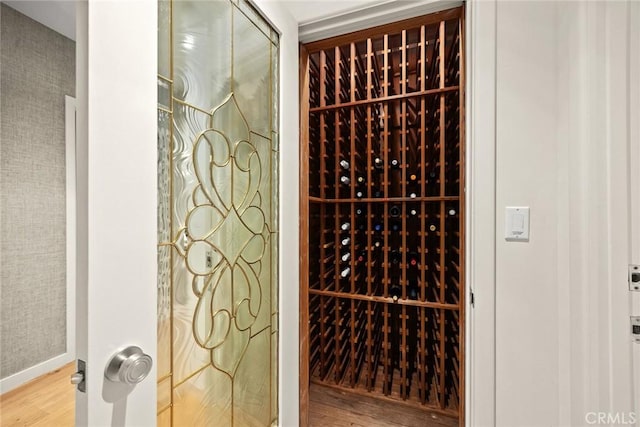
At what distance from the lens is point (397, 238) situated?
1.91 metres

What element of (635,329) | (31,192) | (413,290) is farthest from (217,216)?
(31,192)

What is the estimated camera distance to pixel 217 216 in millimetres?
721

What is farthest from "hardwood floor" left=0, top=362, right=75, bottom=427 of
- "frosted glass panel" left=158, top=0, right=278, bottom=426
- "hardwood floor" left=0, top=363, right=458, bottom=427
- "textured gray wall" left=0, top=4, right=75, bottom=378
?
"frosted glass panel" left=158, top=0, right=278, bottom=426

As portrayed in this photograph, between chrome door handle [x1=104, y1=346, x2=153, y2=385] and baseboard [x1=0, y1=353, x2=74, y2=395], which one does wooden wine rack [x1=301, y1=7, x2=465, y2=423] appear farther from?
baseboard [x1=0, y1=353, x2=74, y2=395]

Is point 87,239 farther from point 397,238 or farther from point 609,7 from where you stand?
point 397,238

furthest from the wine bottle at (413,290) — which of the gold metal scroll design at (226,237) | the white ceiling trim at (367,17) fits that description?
the white ceiling trim at (367,17)

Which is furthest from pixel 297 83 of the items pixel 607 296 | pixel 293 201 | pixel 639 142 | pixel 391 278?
pixel 391 278

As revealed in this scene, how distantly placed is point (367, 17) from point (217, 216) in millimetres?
919

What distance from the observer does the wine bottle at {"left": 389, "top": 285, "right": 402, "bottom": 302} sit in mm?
1694

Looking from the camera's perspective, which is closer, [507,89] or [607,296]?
[607,296]

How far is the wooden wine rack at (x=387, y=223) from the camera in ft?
5.37

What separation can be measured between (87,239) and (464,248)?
1074mm

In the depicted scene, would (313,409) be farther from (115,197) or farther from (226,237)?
(115,197)

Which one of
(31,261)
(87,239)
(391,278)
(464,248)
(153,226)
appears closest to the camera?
(87,239)
